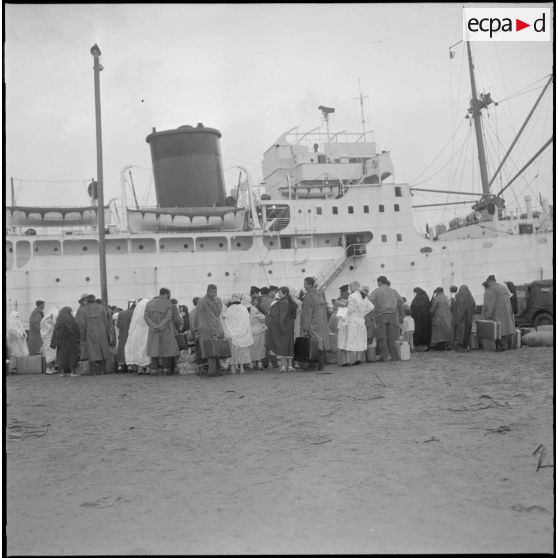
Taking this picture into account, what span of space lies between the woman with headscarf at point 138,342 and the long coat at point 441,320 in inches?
198

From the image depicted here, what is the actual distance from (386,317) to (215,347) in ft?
9.32

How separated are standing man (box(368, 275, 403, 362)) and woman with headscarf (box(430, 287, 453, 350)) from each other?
1.02 metres

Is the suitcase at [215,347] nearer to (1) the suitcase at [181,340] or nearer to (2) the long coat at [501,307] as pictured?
(1) the suitcase at [181,340]

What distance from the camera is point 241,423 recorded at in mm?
5867

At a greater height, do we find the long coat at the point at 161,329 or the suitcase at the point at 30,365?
the long coat at the point at 161,329

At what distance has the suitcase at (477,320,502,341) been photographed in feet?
34.6

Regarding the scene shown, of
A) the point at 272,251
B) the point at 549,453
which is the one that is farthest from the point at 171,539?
the point at 272,251

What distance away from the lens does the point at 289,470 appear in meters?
4.25

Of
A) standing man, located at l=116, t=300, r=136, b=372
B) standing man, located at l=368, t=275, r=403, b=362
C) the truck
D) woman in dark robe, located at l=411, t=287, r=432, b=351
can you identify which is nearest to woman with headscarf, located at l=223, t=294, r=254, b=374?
standing man, located at l=116, t=300, r=136, b=372

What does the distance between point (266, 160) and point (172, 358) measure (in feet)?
57.6

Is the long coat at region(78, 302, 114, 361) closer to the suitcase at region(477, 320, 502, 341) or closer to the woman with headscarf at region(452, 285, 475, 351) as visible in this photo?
the woman with headscarf at region(452, 285, 475, 351)

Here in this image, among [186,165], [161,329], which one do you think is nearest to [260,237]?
[186,165]

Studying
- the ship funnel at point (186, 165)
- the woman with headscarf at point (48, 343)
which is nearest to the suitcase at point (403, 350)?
the woman with headscarf at point (48, 343)

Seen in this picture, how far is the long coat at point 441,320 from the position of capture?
1098cm
